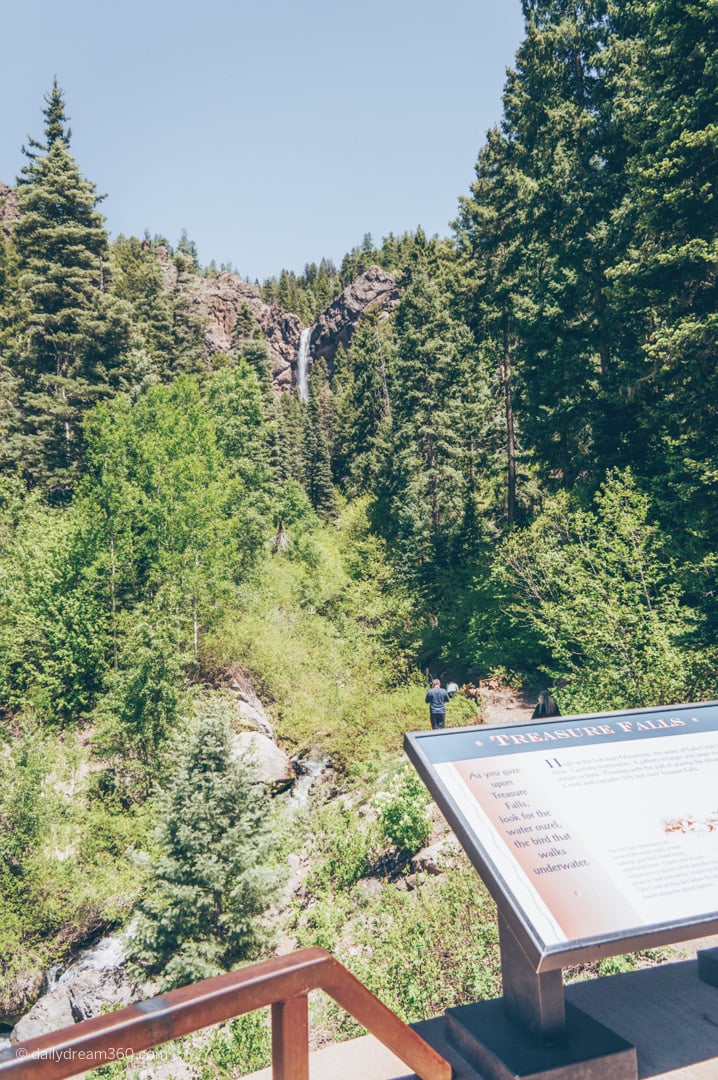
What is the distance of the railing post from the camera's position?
2.47 meters

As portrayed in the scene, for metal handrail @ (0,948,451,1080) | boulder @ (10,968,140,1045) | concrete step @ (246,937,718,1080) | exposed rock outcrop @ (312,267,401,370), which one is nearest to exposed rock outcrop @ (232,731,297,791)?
boulder @ (10,968,140,1045)

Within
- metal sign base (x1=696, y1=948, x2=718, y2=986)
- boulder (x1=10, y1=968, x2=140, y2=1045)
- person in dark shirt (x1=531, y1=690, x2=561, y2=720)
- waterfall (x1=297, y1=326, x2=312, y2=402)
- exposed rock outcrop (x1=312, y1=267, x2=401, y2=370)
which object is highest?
exposed rock outcrop (x1=312, y1=267, x2=401, y2=370)

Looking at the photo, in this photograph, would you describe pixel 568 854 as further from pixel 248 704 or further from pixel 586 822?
pixel 248 704

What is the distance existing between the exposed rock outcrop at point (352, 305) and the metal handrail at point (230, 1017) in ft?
331

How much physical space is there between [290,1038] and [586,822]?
1.69 meters

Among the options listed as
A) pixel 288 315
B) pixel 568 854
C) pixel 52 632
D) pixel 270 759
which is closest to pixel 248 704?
pixel 270 759

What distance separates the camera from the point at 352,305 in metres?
105

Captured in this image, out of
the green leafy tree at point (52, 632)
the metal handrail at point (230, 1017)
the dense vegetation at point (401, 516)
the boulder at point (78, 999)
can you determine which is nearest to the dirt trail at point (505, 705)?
the dense vegetation at point (401, 516)

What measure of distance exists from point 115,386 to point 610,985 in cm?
3408

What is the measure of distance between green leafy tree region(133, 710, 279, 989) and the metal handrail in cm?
1029

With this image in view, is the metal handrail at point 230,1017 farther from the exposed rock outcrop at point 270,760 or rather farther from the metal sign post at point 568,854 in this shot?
the exposed rock outcrop at point 270,760

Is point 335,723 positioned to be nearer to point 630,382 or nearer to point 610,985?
point 630,382

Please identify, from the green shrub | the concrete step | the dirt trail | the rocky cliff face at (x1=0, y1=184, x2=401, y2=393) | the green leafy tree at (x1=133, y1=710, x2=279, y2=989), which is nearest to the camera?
the concrete step

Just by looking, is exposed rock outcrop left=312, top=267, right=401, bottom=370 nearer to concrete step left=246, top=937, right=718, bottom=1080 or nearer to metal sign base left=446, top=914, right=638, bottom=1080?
concrete step left=246, top=937, right=718, bottom=1080
